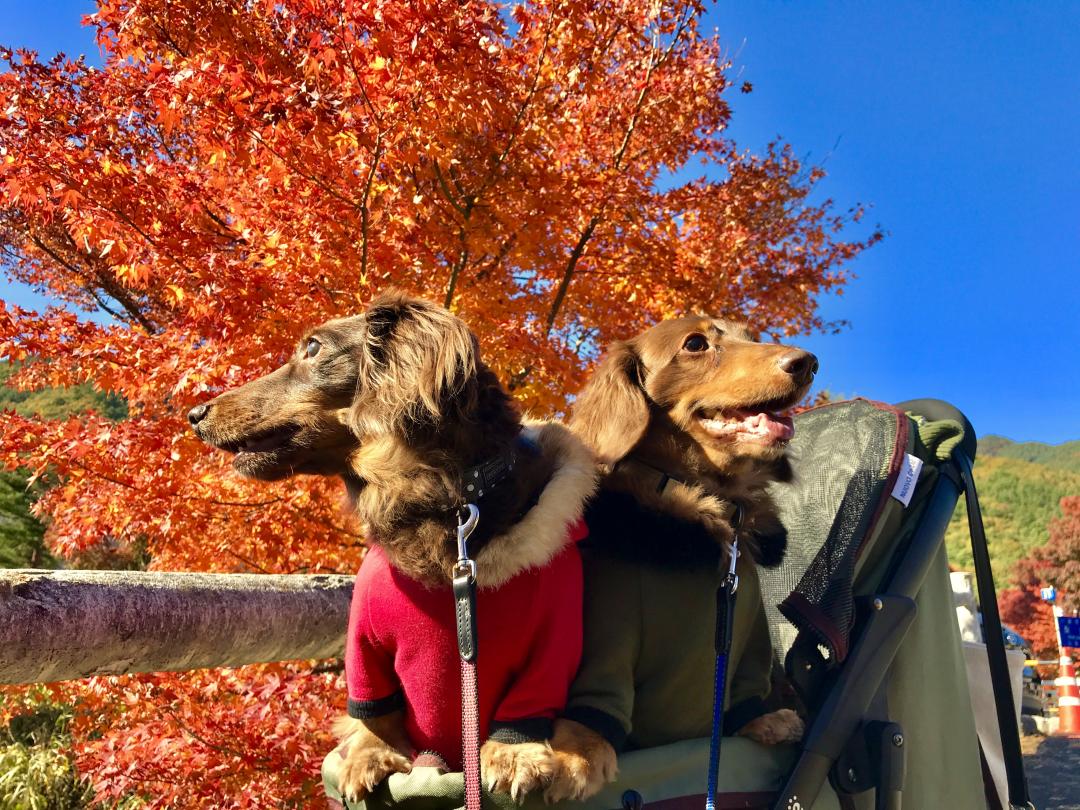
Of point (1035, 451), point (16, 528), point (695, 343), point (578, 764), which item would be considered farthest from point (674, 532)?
point (1035, 451)

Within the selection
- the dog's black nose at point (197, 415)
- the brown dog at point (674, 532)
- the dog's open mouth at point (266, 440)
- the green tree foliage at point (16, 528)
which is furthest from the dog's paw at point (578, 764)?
the green tree foliage at point (16, 528)

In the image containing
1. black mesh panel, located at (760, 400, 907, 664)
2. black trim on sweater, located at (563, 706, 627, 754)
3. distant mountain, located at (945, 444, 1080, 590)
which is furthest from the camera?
distant mountain, located at (945, 444, 1080, 590)

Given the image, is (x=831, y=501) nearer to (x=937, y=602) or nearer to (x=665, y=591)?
(x=937, y=602)

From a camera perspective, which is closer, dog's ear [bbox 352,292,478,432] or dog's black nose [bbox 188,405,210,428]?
dog's ear [bbox 352,292,478,432]

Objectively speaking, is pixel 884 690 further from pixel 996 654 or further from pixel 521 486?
pixel 521 486

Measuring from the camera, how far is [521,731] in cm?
177

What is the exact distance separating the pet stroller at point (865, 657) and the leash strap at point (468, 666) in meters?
0.09

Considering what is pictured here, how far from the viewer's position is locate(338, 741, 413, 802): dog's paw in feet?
5.90

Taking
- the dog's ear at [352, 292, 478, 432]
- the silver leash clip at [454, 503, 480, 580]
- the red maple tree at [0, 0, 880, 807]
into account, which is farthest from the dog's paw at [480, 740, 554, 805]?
the red maple tree at [0, 0, 880, 807]

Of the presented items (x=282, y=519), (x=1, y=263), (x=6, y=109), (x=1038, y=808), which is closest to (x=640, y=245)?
(x=282, y=519)

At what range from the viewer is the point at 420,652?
1834 mm

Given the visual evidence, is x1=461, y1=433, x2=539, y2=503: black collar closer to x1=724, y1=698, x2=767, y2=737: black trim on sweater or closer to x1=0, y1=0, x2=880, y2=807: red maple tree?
x1=724, y1=698, x2=767, y2=737: black trim on sweater

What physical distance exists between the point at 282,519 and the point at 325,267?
1.70m

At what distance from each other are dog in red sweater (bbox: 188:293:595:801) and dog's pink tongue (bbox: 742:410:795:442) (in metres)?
0.63
